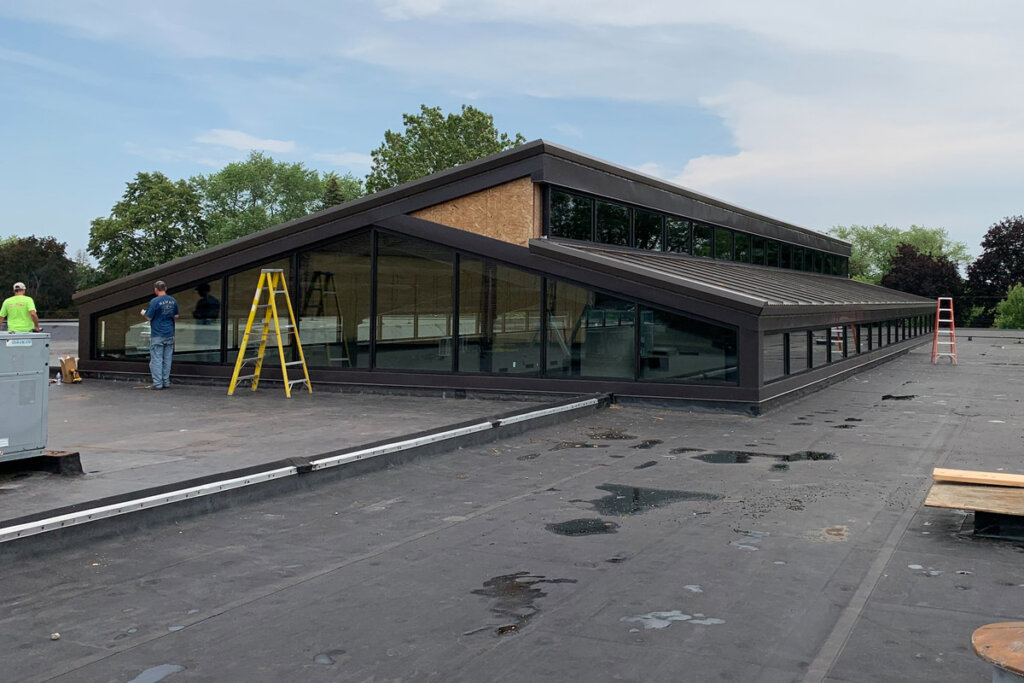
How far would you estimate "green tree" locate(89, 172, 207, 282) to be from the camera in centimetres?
7406

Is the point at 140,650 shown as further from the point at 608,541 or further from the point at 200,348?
the point at 200,348

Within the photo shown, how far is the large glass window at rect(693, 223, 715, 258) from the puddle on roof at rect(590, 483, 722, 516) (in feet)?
49.9

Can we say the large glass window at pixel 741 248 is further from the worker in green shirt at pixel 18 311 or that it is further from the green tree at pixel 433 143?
the green tree at pixel 433 143

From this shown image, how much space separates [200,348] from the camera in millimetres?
18609

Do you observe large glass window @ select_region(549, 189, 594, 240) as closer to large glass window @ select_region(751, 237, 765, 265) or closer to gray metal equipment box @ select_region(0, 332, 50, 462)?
gray metal equipment box @ select_region(0, 332, 50, 462)

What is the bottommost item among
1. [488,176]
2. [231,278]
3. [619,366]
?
[619,366]

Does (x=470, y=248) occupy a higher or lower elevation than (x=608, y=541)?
higher

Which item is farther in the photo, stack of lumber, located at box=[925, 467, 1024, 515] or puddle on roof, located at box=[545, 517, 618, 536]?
puddle on roof, located at box=[545, 517, 618, 536]

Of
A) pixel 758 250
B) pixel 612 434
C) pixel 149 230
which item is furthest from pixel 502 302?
pixel 149 230

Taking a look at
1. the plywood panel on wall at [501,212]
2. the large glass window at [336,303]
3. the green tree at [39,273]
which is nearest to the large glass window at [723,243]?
the plywood panel on wall at [501,212]

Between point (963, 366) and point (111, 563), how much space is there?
86.4ft

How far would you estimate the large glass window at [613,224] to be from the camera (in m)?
17.8

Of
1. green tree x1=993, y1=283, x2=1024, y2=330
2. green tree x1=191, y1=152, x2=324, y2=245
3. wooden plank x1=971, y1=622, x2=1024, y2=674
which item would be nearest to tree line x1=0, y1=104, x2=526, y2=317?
green tree x1=191, y1=152, x2=324, y2=245

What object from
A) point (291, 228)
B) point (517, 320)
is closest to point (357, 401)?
point (517, 320)
